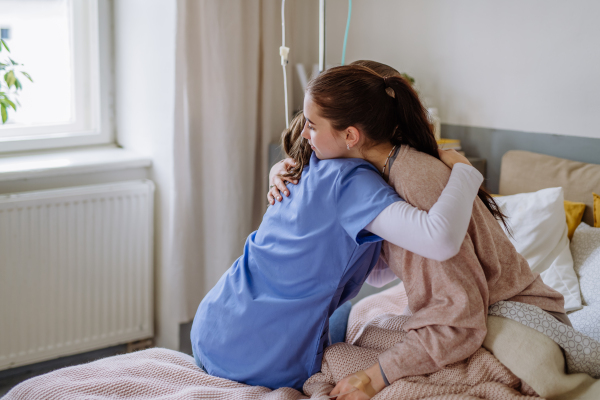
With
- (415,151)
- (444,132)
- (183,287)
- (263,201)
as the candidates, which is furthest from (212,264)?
(415,151)

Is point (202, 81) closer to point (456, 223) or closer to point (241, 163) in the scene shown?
point (241, 163)

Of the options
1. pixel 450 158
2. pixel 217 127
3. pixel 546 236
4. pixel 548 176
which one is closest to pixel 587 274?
pixel 546 236

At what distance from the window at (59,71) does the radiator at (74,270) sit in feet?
1.34

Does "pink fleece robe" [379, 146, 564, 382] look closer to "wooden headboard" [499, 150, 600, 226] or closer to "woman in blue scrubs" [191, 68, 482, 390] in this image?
"woman in blue scrubs" [191, 68, 482, 390]

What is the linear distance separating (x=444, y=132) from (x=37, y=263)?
67.9 inches

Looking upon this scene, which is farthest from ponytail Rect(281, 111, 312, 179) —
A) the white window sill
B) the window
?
the window

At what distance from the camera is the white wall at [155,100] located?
6.97ft

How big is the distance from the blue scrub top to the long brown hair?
0.27ft

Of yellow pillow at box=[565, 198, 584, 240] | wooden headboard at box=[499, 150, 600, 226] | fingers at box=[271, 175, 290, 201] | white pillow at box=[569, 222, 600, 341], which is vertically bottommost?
white pillow at box=[569, 222, 600, 341]

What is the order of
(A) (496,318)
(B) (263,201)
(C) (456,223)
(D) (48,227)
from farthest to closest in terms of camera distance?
(B) (263,201)
(D) (48,227)
(A) (496,318)
(C) (456,223)

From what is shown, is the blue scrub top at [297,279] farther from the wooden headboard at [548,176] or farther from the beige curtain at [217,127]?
the beige curtain at [217,127]

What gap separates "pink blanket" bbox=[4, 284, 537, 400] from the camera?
3.25 feet

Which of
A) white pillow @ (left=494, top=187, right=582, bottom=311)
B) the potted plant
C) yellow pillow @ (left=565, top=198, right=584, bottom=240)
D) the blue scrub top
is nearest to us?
the blue scrub top

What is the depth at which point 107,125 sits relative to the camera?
2.49 m
